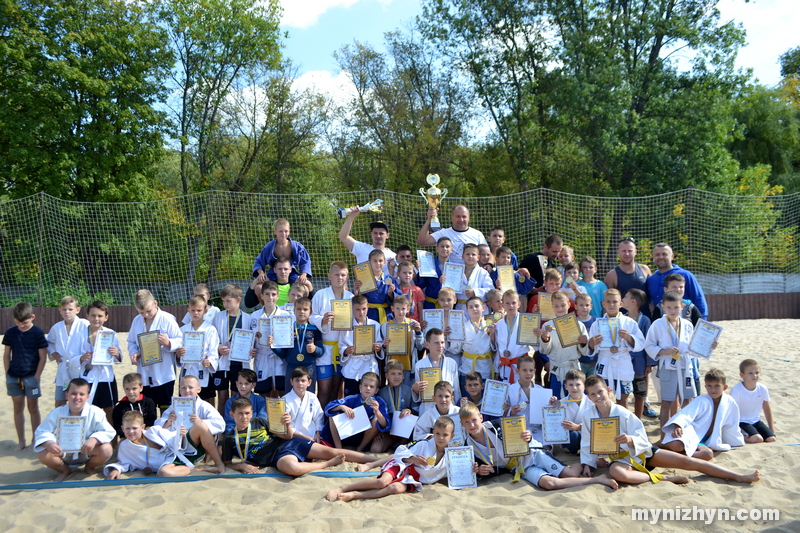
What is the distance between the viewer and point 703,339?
5.14 metres

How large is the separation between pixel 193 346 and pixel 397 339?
1.84 m

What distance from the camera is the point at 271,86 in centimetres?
1989

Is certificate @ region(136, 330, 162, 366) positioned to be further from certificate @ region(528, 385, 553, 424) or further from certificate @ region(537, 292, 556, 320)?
certificate @ region(537, 292, 556, 320)

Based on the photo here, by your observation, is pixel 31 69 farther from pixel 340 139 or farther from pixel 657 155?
pixel 657 155

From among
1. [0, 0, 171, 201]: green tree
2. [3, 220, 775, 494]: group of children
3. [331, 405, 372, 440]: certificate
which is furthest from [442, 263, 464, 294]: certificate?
[0, 0, 171, 201]: green tree

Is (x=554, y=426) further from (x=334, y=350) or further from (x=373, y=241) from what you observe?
(x=373, y=241)

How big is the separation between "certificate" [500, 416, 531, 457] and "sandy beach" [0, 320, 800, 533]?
0.23 meters

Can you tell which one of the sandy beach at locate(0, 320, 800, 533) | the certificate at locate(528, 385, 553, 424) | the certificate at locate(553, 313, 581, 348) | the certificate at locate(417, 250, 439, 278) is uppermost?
the certificate at locate(417, 250, 439, 278)

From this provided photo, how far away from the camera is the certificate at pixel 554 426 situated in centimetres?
464

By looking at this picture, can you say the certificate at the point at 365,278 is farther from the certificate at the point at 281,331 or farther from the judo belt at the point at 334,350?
the certificate at the point at 281,331

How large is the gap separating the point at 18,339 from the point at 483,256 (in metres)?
4.68

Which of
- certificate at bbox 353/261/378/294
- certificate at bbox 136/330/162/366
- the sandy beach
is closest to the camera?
the sandy beach

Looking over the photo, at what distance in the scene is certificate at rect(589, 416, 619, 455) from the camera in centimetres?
438

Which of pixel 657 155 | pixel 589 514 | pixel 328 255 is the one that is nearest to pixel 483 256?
pixel 589 514
